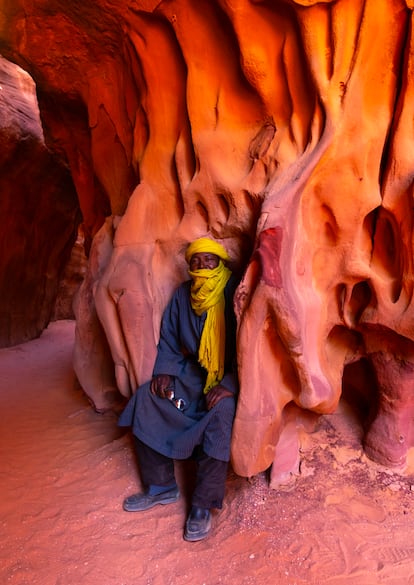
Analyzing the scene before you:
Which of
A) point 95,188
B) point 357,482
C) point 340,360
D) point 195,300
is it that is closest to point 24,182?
point 95,188

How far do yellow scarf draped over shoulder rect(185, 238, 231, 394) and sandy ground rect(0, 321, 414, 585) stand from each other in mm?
717

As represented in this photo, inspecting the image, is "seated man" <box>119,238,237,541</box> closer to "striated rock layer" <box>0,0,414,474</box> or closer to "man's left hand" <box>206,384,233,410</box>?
"man's left hand" <box>206,384,233,410</box>

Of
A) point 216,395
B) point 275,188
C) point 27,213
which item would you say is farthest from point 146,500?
point 27,213

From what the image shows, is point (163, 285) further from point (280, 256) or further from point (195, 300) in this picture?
point (280, 256)

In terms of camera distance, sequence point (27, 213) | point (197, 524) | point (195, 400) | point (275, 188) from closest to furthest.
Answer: point (197, 524) → point (275, 188) → point (195, 400) → point (27, 213)

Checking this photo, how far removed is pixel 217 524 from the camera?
93.0 inches

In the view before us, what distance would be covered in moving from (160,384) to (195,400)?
9.1 inches

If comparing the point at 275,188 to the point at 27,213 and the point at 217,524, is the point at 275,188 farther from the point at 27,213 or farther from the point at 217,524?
the point at 27,213

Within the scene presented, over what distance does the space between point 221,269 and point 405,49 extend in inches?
59.5

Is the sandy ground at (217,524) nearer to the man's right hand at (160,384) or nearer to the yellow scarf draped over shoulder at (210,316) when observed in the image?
the man's right hand at (160,384)

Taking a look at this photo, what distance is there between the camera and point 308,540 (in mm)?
2193

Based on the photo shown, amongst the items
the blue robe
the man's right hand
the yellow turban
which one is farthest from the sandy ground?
the yellow turban

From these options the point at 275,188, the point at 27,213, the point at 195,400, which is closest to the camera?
the point at 275,188

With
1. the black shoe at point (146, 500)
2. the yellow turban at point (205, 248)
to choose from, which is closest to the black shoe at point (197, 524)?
the black shoe at point (146, 500)
